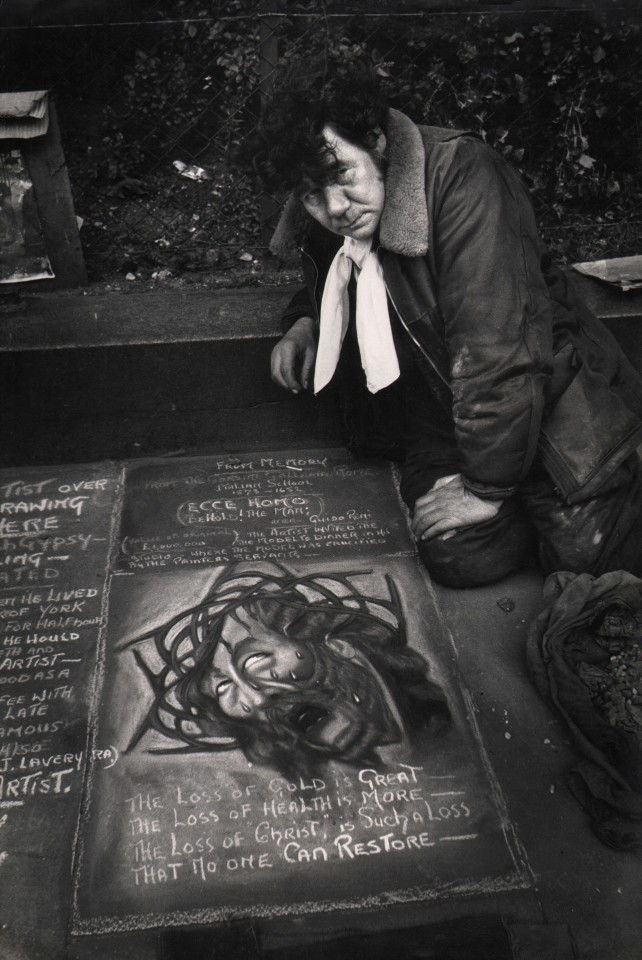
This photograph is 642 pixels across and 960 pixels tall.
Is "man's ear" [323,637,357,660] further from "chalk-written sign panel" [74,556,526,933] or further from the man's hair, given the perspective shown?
the man's hair

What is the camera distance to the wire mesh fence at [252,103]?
178 inches

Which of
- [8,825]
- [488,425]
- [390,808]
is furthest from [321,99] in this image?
[8,825]

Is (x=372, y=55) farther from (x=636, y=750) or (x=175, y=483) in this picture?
(x=636, y=750)

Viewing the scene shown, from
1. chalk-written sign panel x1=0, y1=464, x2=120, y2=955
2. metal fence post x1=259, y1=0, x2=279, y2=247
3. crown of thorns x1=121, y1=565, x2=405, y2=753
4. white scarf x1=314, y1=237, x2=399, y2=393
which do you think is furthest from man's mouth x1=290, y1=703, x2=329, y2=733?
metal fence post x1=259, y1=0, x2=279, y2=247

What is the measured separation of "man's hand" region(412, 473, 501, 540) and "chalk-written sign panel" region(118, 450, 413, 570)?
222 mm

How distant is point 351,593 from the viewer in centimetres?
289

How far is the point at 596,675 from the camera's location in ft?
8.29

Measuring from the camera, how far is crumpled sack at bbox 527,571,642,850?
2158 mm

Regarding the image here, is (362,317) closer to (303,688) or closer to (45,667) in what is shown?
(303,688)

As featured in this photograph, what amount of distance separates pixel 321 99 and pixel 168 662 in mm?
1789

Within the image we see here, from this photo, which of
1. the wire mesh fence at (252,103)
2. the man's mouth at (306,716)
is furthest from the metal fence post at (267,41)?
the man's mouth at (306,716)

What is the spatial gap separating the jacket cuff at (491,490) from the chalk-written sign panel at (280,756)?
398 millimetres

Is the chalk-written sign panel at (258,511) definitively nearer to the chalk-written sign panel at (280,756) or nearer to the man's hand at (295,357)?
the chalk-written sign panel at (280,756)

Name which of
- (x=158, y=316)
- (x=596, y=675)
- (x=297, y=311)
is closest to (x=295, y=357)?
(x=297, y=311)
